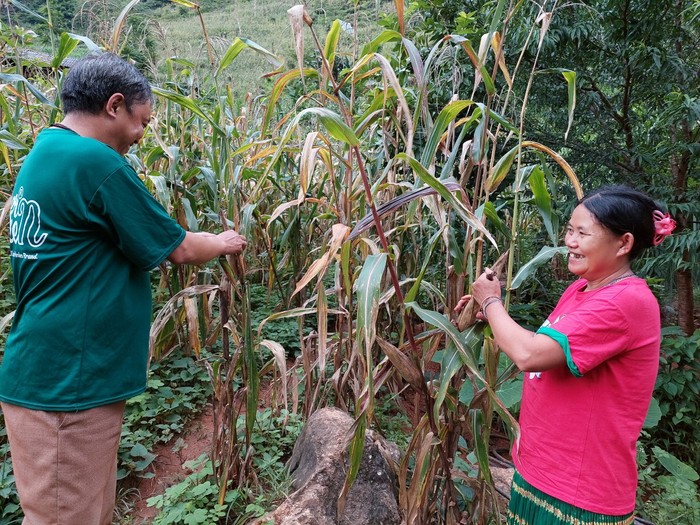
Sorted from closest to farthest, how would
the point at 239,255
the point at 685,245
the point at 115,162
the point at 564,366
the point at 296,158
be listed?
the point at 564,366 < the point at 115,162 < the point at 239,255 < the point at 685,245 < the point at 296,158

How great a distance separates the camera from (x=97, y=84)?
4.23 ft

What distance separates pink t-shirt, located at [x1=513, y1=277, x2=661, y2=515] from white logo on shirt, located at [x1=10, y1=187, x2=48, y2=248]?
126 centimetres

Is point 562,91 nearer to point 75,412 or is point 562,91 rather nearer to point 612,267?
point 612,267

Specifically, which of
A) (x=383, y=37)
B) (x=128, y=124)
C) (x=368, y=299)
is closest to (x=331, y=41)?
(x=383, y=37)

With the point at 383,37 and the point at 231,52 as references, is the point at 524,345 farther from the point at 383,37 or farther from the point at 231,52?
the point at 231,52

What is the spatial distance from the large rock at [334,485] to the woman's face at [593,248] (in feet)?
3.12

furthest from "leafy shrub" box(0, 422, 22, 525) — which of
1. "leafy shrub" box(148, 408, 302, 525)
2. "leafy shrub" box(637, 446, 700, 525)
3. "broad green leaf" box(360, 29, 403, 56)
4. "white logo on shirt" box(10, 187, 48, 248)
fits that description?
"leafy shrub" box(637, 446, 700, 525)

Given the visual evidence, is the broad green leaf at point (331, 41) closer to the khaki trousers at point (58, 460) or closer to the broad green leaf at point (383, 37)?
the broad green leaf at point (383, 37)

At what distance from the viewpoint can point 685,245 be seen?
7.87 ft

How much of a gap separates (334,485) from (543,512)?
860mm

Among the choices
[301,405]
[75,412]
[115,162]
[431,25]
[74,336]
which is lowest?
[301,405]

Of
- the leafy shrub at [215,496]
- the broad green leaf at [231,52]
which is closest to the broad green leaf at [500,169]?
the broad green leaf at [231,52]

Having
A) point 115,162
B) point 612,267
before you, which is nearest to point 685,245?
point 612,267

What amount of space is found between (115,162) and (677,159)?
2.87 metres
